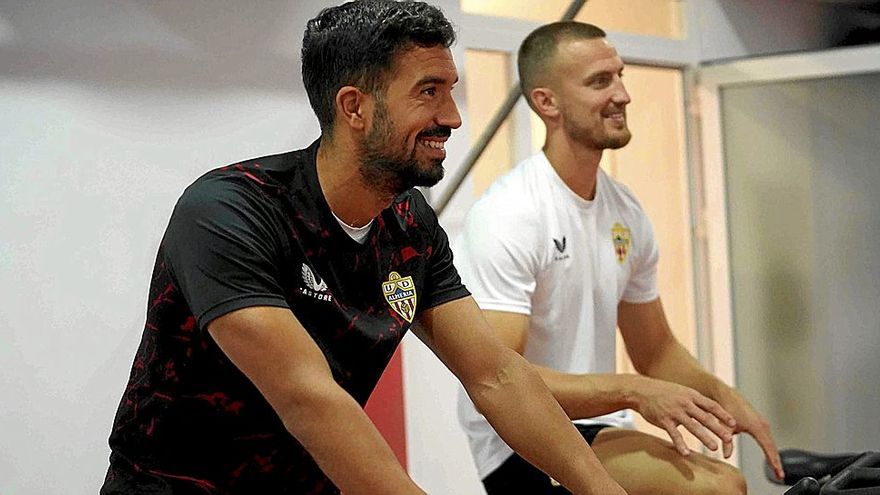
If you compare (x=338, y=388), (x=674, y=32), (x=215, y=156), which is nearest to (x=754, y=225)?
(x=674, y=32)

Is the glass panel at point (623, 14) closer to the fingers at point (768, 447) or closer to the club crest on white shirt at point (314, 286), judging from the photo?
the fingers at point (768, 447)

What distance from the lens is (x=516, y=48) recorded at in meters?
4.23

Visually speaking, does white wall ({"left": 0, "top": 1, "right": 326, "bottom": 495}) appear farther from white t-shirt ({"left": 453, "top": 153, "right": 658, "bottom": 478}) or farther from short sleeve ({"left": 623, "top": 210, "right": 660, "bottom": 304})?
short sleeve ({"left": 623, "top": 210, "right": 660, "bottom": 304})

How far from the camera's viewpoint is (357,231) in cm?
182

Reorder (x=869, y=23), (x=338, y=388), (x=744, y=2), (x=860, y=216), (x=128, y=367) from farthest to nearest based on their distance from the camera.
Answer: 1. (x=869, y=23)
2. (x=744, y=2)
3. (x=860, y=216)
4. (x=128, y=367)
5. (x=338, y=388)

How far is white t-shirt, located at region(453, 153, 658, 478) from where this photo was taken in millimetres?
2627

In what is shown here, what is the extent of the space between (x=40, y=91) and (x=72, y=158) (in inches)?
6.6

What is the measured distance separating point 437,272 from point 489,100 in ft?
7.91

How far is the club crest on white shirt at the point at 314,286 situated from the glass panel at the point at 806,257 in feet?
12.1

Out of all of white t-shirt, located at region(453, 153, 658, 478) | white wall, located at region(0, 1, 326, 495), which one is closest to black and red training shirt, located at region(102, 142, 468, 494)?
white t-shirt, located at region(453, 153, 658, 478)

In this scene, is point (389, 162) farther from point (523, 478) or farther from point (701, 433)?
point (523, 478)

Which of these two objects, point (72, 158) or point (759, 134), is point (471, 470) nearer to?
point (72, 158)

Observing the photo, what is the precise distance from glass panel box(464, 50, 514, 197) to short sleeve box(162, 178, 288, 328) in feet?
8.46

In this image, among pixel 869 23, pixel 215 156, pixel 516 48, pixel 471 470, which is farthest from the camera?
pixel 869 23
